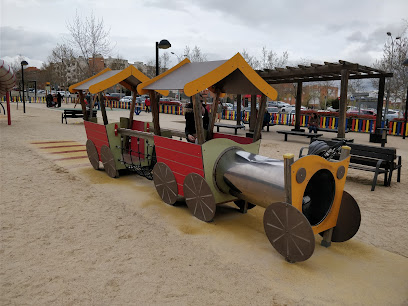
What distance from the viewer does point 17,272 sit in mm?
3230

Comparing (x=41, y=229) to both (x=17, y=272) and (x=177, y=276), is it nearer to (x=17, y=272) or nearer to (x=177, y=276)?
(x=17, y=272)

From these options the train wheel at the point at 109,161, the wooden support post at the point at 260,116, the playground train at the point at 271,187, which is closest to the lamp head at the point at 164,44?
the train wheel at the point at 109,161

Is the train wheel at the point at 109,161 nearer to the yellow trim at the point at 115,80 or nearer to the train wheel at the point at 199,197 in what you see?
the yellow trim at the point at 115,80

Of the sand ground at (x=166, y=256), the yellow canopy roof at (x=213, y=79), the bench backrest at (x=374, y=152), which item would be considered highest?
the yellow canopy roof at (x=213, y=79)

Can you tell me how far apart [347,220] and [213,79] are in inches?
95.1

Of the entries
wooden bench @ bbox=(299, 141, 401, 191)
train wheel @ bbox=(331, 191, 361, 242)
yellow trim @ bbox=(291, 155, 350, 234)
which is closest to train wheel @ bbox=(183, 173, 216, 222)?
yellow trim @ bbox=(291, 155, 350, 234)

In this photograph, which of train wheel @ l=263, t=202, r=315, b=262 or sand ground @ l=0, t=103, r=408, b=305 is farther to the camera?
train wheel @ l=263, t=202, r=315, b=262

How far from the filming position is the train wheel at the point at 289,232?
3229mm

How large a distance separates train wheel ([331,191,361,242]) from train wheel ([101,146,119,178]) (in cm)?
448

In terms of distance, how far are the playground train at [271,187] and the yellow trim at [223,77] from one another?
29.7 inches

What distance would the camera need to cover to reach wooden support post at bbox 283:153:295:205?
326 centimetres

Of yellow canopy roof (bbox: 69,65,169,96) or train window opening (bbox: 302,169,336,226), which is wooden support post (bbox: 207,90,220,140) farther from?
train window opening (bbox: 302,169,336,226)

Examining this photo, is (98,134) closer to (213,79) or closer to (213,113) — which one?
(213,113)

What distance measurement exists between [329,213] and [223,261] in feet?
4.44
